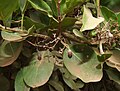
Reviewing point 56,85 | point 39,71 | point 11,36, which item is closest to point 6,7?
point 11,36

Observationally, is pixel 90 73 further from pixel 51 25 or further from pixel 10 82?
pixel 10 82

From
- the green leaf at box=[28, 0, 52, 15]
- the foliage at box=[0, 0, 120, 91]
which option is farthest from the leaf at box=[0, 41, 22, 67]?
the green leaf at box=[28, 0, 52, 15]

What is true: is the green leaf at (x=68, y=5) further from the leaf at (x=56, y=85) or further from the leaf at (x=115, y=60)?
the leaf at (x=56, y=85)

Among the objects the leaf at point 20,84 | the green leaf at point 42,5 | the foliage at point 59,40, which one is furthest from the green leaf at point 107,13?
the leaf at point 20,84

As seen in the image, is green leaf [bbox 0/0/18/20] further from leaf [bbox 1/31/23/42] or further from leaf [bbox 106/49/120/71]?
leaf [bbox 106/49/120/71]

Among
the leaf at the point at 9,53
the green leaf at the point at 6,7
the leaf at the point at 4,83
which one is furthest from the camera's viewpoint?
the leaf at the point at 4,83

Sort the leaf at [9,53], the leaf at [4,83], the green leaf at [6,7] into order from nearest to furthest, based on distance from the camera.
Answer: the green leaf at [6,7]
the leaf at [9,53]
the leaf at [4,83]

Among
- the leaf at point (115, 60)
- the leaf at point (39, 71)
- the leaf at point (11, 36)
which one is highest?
the leaf at point (11, 36)

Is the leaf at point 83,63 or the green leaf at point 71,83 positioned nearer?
the leaf at point 83,63
